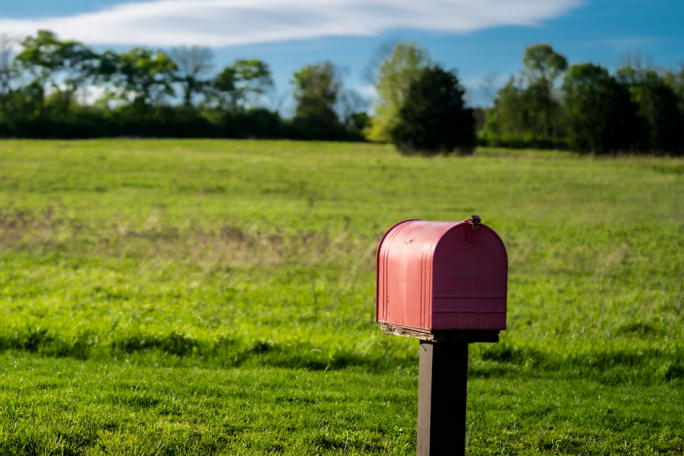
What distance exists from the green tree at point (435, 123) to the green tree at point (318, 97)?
21141 millimetres

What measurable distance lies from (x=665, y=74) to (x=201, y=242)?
170 feet

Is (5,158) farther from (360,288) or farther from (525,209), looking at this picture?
(360,288)

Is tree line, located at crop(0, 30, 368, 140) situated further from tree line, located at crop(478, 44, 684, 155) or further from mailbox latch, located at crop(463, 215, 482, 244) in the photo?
mailbox latch, located at crop(463, 215, 482, 244)

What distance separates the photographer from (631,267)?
15.3 m

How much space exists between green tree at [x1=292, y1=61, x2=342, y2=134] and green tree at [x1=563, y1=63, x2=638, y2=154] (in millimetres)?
29091

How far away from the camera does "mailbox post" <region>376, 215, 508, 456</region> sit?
3.53m

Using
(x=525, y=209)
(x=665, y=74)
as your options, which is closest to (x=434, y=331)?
A: (x=525, y=209)

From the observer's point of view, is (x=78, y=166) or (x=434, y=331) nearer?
(x=434, y=331)

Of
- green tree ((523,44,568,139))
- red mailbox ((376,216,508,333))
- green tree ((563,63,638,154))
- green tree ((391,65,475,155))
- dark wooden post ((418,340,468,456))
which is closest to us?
red mailbox ((376,216,508,333))

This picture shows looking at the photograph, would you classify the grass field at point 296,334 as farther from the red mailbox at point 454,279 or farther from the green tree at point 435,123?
the green tree at point 435,123

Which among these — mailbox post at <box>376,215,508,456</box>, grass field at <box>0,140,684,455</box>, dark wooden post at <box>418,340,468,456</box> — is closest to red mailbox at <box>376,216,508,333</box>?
mailbox post at <box>376,215,508,456</box>

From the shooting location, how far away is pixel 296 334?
27.8ft

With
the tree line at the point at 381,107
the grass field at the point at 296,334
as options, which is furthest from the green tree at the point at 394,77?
the grass field at the point at 296,334

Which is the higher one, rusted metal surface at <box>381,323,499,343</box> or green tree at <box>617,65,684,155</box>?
green tree at <box>617,65,684,155</box>
